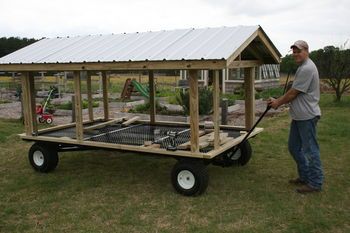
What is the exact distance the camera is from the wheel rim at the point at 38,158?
25.2 feet

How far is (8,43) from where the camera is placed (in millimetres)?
60438

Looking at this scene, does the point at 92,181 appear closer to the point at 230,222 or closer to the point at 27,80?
the point at 27,80

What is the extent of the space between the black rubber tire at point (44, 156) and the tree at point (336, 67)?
14863 mm

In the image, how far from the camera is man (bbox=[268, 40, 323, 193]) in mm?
5922

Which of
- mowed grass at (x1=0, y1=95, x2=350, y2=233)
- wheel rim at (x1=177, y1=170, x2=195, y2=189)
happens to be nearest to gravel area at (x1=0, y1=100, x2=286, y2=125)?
mowed grass at (x1=0, y1=95, x2=350, y2=233)

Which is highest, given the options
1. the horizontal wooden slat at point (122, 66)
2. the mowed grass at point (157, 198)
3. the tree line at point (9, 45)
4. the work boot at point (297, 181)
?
the tree line at point (9, 45)

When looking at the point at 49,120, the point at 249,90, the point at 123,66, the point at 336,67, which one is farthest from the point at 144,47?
the point at 336,67

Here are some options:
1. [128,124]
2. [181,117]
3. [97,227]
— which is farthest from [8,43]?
[97,227]

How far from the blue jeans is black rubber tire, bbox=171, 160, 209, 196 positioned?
1.45 metres

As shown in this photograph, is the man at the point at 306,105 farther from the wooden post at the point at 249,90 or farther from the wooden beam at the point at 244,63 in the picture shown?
the wooden post at the point at 249,90

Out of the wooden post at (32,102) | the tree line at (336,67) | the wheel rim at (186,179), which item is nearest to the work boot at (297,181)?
the wheel rim at (186,179)

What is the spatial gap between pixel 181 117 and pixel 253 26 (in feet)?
24.3

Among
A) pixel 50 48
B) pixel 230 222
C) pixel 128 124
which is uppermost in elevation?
pixel 50 48

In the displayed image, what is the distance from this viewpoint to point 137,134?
7.96 metres
